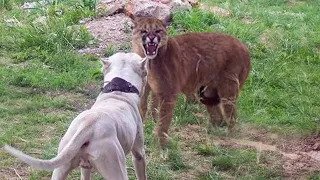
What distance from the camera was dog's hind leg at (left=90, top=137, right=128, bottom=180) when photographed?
15.4 feet

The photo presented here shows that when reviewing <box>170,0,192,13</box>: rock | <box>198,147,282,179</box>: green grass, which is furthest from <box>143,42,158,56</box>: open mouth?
<box>170,0,192,13</box>: rock

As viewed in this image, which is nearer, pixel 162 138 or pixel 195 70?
Answer: pixel 162 138

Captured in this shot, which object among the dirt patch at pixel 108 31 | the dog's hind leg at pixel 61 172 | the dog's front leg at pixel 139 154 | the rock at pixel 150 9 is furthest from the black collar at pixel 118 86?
the rock at pixel 150 9

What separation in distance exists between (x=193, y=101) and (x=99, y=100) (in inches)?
132

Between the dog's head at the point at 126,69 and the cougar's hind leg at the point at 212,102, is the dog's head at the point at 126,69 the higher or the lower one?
the higher one

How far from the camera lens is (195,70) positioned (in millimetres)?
7738

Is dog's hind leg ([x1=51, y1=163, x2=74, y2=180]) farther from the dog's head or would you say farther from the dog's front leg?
the dog's head

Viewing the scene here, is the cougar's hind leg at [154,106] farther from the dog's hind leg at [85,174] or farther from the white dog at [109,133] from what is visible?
the dog's hind leg at [85,174]

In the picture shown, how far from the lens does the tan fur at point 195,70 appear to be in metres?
7.45

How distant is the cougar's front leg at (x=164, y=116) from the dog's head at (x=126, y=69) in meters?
1.67

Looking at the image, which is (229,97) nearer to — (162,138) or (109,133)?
(162,138)

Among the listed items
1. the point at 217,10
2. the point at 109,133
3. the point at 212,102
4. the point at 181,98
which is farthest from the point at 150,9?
the point at 109,133

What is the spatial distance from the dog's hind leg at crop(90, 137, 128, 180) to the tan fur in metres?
2.57

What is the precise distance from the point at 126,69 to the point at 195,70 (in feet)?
7.75
